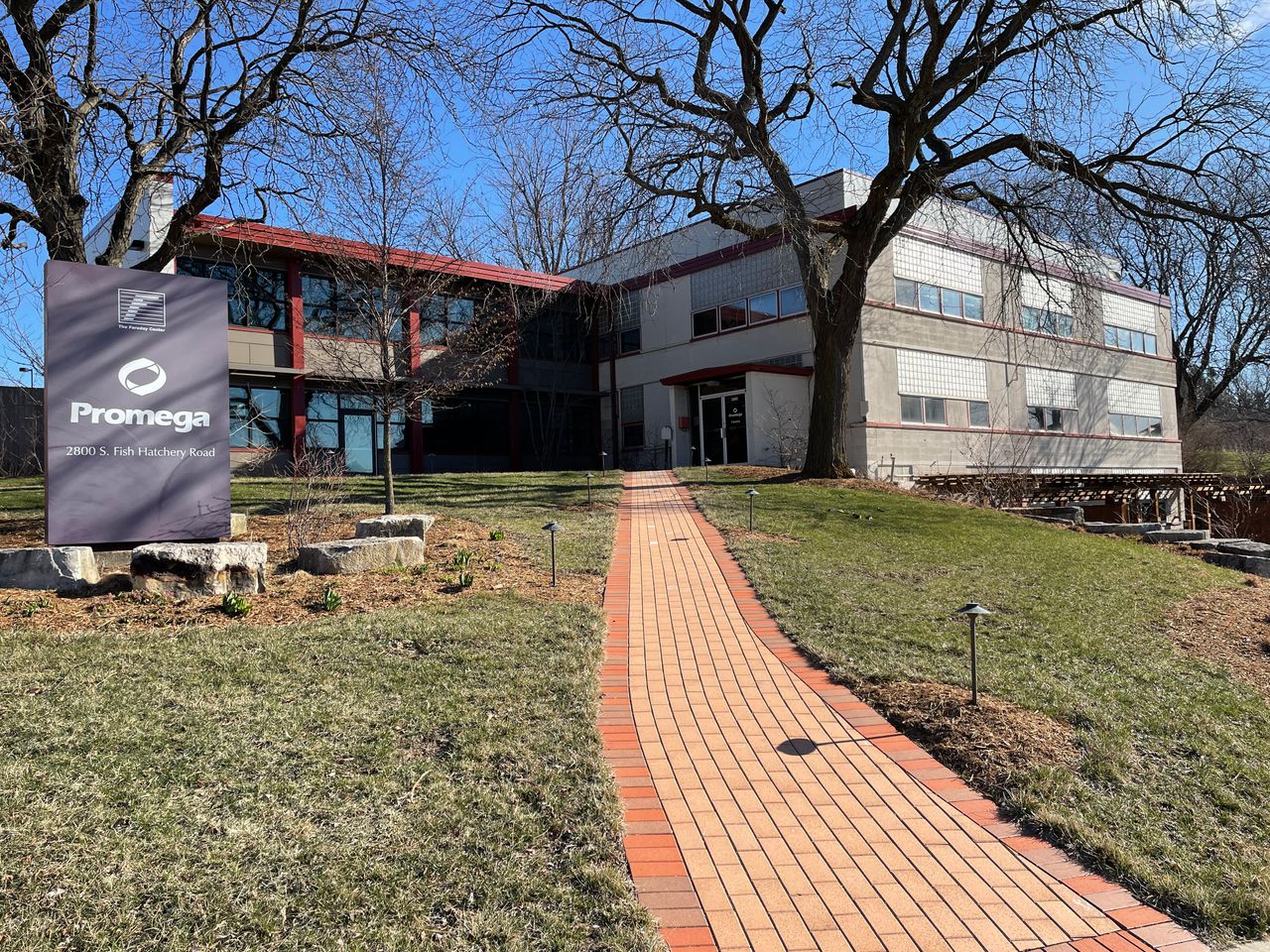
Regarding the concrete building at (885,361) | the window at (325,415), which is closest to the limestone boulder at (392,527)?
the concrete building at (885,361)

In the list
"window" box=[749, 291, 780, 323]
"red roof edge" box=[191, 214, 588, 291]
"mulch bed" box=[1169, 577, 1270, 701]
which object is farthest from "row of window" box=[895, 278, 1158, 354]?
"mulch bed" box=[1169, 577, 1270, 701]

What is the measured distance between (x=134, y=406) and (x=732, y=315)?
18.9 m

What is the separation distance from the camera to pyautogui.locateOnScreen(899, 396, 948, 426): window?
22516 mm

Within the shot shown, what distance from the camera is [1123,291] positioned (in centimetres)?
3086

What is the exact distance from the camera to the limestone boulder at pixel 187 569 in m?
6.79

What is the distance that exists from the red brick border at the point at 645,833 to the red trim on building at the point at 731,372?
52.8 feet

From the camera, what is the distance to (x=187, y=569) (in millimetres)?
6828

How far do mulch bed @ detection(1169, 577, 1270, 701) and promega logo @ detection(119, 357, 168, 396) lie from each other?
902 centimetres

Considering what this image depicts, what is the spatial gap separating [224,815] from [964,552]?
924 centimetres

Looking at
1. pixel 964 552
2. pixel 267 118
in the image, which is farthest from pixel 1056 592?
pixel 267 118

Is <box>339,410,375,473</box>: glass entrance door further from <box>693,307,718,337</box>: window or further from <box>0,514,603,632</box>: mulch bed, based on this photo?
Result: <box>0,514,603,632</box>: mulch bed

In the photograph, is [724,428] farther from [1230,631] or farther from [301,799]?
[301,799]

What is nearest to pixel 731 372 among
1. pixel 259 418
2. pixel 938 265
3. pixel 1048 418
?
pixel 938 265

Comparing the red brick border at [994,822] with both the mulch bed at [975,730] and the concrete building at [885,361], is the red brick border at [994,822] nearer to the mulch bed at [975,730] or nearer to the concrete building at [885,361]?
the mulch bed at [975,730]
